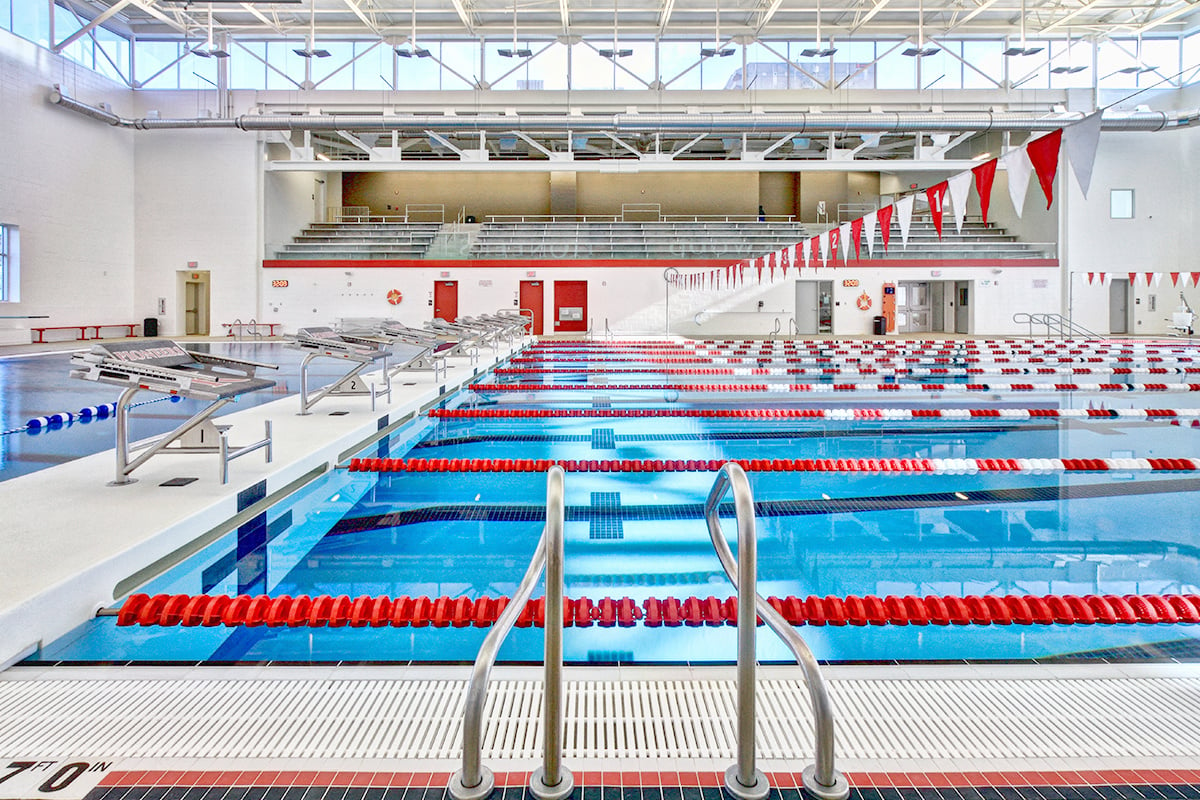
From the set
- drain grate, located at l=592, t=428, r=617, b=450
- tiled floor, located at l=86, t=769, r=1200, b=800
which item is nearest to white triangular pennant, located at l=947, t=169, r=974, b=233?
drain grate, located at l=592, t=428, r=617, b=450

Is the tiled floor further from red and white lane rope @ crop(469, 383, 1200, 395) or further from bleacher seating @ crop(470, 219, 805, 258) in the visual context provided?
bleacher seating @ crop(470, 219, 805, 258)

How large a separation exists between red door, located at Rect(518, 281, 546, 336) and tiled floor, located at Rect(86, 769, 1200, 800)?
23.1 m

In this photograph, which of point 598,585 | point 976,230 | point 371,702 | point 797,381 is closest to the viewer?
point 371,702

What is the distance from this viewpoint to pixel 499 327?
16.3m

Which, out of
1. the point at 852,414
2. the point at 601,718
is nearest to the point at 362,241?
the point at 852,414

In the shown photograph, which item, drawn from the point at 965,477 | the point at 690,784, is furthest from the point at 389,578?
the point at 965,477

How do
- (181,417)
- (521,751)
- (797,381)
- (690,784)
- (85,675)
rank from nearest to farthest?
(690,784) → (521,751) → (85,675) → (181,417) → (797,381)

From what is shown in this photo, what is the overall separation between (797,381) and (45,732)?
10.0 m

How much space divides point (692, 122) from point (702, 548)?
19317mm

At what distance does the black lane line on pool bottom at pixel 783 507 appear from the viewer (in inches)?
174

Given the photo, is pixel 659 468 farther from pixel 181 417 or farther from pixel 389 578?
pixel 181 417

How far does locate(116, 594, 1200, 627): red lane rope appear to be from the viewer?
102 inches

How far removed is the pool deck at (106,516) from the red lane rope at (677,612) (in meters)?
0.21

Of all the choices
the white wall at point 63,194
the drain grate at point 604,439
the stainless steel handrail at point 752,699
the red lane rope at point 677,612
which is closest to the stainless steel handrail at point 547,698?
the stainless steel handrail at point 752,699
